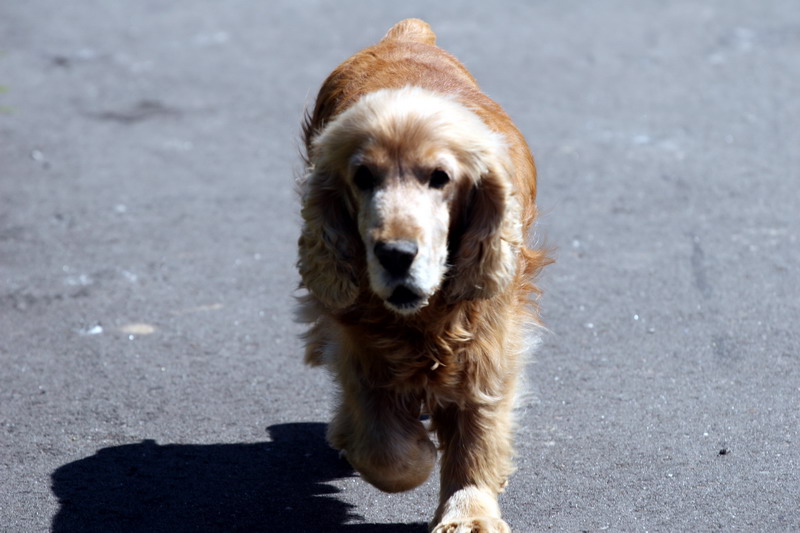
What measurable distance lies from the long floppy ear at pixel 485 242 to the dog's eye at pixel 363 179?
0.35m

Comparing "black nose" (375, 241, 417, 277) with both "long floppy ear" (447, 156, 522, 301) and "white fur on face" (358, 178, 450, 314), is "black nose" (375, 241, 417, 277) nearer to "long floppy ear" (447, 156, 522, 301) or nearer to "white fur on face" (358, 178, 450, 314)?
"white fur on face" (358, 178, 450, 314)

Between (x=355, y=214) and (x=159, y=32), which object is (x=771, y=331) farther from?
(x=159, y=32)

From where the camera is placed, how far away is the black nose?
345 centimetres

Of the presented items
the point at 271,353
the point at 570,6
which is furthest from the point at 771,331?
the point at 570,6

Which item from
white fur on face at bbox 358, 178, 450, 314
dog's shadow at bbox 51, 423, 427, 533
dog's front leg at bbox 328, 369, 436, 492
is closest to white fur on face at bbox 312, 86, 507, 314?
white fur on face at bbox 358, 178, 450, 314

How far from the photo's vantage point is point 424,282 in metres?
3.53

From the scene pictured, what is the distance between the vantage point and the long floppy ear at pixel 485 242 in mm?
3773

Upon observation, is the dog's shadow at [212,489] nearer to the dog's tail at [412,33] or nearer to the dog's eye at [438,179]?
the dog's eye at [438,179]

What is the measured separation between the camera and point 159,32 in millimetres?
11711

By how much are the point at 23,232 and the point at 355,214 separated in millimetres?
4208

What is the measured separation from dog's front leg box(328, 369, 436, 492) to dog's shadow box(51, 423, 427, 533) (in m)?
0.25

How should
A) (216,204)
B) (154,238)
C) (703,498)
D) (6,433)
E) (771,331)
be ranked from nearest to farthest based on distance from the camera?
1. (703,498)
2. (6,433)
3. (771,331)
4. (154,238)
5. (216,204)

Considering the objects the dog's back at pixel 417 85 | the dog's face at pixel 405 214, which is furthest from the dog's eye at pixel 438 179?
the dog's back at pixel 417 85

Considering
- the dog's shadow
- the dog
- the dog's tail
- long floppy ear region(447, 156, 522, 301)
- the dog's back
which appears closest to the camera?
the dog
